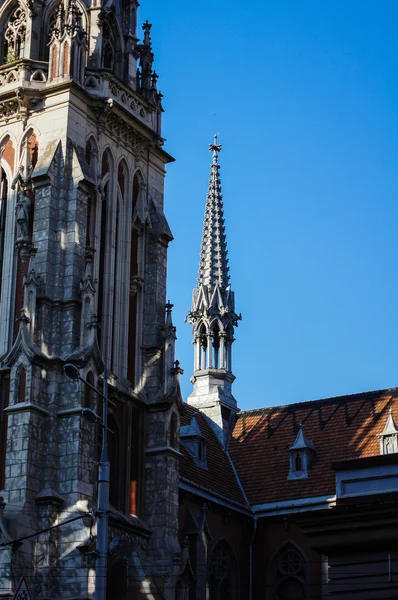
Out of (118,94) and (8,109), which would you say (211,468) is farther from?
(8,109)

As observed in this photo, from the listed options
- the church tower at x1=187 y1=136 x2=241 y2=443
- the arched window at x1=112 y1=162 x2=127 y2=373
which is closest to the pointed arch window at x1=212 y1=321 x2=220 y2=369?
the church tower at x1=187 y1=136 x2=241 y2=443

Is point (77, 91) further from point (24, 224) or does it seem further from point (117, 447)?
point (117, 447)

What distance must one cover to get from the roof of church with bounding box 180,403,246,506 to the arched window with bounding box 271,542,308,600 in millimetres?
2589

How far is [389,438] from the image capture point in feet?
145

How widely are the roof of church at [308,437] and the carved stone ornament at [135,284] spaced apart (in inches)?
394

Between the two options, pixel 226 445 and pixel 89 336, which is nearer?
pixel 89 336

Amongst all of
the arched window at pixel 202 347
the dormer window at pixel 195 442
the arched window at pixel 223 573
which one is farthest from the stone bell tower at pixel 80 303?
the arched window at pixel 202 347

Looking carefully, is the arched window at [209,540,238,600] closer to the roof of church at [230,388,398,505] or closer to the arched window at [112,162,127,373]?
the roof of church at [230,388,398,505]

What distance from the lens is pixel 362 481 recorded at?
30.2m

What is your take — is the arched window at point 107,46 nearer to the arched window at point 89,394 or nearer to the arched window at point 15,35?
the arched window at point 15,35

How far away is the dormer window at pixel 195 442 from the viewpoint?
45625 millimetres

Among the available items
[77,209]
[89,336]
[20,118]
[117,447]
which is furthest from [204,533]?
[20,118]

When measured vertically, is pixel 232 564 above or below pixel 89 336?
below

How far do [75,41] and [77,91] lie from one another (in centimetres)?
180
